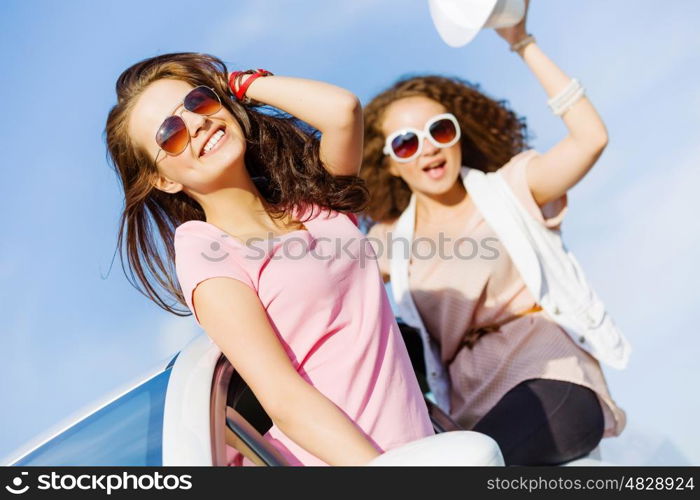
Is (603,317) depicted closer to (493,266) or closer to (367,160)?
(493,266)

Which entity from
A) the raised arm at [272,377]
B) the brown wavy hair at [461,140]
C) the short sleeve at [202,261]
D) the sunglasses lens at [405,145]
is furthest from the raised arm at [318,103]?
the brown wavy hair at [461,140]

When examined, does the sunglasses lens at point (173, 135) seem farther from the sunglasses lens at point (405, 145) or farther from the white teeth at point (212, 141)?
the sunglasses lens at point (405, 145)

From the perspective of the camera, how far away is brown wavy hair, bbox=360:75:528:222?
3918 mm

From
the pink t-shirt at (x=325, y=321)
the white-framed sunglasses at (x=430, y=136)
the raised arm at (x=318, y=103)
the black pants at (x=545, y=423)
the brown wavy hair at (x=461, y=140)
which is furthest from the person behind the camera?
the brown wavy hair at (x=461, y=140)

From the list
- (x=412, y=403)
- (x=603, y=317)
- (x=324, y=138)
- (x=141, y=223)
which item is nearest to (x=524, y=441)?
(x=603, y=317)

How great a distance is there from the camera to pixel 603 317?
132 inches

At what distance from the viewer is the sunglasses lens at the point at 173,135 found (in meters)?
2.02

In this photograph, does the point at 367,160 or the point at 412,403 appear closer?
the point at 412,403

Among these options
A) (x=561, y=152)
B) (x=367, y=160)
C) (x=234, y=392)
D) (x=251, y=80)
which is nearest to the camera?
(x=234, y=392)

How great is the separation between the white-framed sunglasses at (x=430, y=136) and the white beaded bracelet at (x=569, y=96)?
0.50m

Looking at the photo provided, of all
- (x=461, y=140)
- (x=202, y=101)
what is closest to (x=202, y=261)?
(x=202, y=101)

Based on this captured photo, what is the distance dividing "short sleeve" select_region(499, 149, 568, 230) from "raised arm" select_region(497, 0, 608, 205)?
0.04m
